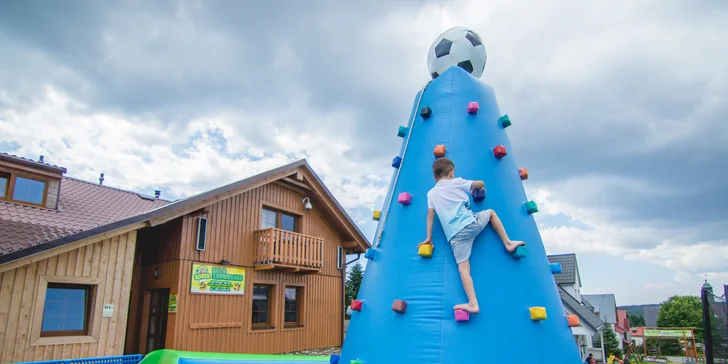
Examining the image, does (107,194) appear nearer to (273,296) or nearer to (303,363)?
(273,296)

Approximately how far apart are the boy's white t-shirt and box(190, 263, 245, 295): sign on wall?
897 cm

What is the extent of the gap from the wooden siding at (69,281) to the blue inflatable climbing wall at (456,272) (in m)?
7.28

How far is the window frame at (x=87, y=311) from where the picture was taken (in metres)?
7.78

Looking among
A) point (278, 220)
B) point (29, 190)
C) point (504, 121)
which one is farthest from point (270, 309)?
point (504, 121)

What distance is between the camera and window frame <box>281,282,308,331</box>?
1285cm

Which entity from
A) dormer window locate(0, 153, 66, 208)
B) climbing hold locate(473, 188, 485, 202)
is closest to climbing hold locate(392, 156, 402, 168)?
climbing hold locate(473, 188, 485, 202)

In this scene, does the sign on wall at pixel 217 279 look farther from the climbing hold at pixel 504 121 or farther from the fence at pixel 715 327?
the fence at pixel 715 327

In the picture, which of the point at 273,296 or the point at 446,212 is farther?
the point at 273,296

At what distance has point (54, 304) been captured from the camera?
27.1ft

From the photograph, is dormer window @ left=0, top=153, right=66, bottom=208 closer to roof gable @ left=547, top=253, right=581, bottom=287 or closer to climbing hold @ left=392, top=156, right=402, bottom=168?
climbing hold @ left=392, top=156, right=402, bottom=168

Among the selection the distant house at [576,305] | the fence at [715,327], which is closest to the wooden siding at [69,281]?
the fence at [715,327]

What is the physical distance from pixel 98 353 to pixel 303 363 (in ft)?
17.9

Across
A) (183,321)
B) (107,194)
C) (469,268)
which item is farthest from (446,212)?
(107,194)

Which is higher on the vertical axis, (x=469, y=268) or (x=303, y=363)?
(x=469, y=268)
